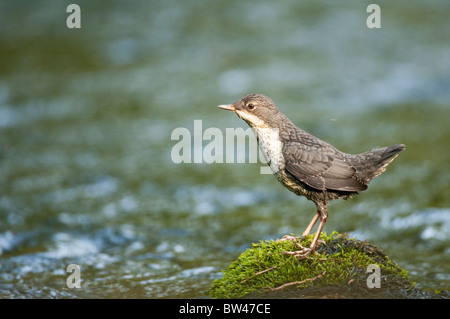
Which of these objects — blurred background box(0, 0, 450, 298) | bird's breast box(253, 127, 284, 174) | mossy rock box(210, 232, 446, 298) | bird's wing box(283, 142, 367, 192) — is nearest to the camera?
mossy rock box(210, 232, 446, 298)

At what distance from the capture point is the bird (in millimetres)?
4504

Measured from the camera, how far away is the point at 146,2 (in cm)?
1762

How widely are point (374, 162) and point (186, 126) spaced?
792 cm

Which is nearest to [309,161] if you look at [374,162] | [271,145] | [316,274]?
[271,145]

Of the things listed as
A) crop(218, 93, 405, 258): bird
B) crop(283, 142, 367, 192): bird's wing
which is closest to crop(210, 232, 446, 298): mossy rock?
crop(218, 93, 405, 258): bird

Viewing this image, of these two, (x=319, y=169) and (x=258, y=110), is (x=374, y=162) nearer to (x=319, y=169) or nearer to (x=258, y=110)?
(x=319, y=169)

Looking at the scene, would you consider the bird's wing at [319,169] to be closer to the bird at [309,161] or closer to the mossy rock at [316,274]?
the bird at [309,161]

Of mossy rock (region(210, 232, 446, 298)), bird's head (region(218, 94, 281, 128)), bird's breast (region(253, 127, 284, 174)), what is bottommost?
mossy rock (region(210, 232, 446, 298))

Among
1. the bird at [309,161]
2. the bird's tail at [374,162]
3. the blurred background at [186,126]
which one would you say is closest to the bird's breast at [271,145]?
the bird at [309,161]

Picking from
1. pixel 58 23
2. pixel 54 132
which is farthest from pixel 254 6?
pixel 54 132

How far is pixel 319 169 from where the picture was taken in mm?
4539

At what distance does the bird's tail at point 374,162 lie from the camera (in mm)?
4547

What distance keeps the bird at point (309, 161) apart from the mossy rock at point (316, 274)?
151 mm

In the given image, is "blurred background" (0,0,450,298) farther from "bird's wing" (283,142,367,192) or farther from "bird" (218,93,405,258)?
"bird's wing" (283,142,367,192)
